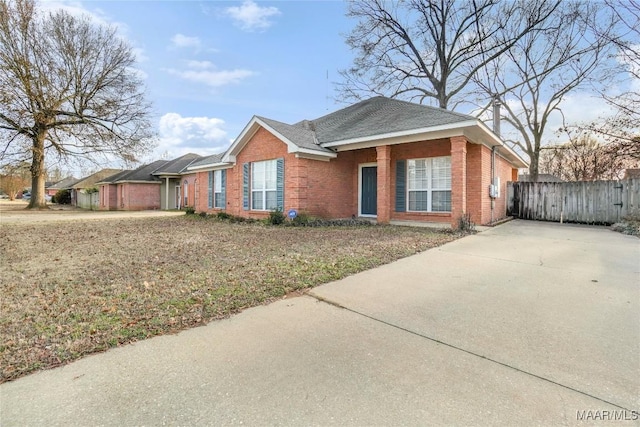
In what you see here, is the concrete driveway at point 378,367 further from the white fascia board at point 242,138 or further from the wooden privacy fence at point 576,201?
the wooden privacy fence at point 576,201

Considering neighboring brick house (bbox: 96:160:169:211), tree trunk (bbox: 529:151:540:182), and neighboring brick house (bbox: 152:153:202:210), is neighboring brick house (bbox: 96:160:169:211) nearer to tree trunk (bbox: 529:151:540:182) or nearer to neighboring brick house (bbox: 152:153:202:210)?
neighboring brick house (bbox: 152:153:202:210)

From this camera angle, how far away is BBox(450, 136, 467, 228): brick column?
32.6 feet

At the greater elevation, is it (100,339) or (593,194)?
(593,194)

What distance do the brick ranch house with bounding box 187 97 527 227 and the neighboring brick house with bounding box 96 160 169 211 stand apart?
60.5ft

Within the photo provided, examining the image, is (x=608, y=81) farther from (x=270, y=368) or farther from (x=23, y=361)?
(x=23, y=361)

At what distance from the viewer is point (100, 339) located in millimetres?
3025

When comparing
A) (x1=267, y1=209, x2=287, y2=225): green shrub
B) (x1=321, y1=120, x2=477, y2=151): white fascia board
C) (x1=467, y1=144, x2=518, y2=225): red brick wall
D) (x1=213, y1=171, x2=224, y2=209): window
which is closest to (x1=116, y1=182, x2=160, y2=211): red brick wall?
(x1=213, y1=171, x2=224, y2=209): window

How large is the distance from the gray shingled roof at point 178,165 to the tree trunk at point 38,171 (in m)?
8.07

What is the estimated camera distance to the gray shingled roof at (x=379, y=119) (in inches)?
411

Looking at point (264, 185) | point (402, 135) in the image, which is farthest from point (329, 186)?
point (402, 135)

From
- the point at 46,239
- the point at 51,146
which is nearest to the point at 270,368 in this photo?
the point at 46,239

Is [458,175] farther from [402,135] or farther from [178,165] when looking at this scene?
[178,165]

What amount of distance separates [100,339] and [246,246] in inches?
189

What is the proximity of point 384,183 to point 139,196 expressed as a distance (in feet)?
86.1
